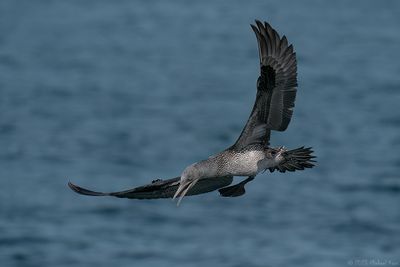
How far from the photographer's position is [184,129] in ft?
101

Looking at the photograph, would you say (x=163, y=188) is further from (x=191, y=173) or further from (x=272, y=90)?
(x=272, y=90)

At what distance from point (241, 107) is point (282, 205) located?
763 cm

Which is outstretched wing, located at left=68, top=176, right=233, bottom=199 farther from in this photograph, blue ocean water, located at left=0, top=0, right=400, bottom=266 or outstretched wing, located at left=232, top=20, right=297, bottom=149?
blue ocean water, located at left=0, top=0, right=400, bottom=266

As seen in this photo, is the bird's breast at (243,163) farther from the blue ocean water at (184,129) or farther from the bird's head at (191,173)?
the blue ocean water at (184,129)

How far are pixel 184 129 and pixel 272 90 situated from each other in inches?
777

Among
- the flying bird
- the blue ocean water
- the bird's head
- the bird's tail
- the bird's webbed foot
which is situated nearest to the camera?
the bird's head

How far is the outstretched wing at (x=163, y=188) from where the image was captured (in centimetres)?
1090

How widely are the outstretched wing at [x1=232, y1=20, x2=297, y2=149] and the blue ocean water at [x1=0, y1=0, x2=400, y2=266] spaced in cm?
1044

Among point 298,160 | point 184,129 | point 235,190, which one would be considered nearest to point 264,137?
point 298,160

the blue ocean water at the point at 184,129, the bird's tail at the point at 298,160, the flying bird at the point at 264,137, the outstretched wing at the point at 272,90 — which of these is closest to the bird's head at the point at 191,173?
the flying bird at the point at 264,137

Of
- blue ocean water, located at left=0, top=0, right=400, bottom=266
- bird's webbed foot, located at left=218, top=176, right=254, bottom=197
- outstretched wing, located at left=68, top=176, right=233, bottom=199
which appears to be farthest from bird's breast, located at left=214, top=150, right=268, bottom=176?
blue ocean water, located at left=0, top=0, right=400, bottom=266

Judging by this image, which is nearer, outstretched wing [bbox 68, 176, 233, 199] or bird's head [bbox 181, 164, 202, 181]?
bird's head [bbox 181, 164, 202, 181]

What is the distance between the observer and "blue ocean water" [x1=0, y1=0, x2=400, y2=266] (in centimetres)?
2292

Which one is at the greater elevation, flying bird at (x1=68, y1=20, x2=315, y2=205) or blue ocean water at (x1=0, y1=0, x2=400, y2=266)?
blue ocean water at (x1=0, y1=0, x2=400, y2=266)
